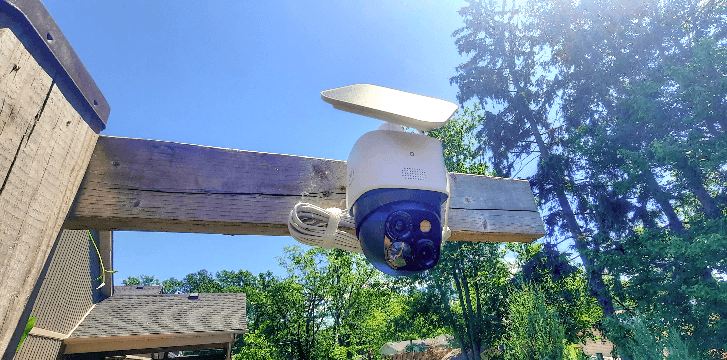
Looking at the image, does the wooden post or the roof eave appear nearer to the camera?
the wooden post

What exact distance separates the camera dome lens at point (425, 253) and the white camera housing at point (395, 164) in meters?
0.12

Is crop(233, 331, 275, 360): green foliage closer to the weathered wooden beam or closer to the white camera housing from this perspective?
the weathered wooden beam

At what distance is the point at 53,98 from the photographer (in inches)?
28.5

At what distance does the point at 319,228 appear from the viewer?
82cm

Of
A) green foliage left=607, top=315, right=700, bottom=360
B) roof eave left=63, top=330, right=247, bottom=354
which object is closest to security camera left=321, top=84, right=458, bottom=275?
green foliage left=607, top=315, right=700, bottom=360

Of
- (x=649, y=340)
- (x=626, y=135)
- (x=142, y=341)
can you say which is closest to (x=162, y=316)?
(x=142, y=341)

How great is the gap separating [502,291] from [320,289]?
23.0 ft

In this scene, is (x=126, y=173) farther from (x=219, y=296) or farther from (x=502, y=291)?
(x=502, y=291)

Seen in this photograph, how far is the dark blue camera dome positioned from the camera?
675mm

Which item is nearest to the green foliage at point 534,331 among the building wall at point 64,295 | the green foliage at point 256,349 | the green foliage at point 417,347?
the green foliage at point 256,349

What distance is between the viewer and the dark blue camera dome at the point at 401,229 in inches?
26.6

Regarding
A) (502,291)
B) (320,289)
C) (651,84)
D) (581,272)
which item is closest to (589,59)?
(651,84)

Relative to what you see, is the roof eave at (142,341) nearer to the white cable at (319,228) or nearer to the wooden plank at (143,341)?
the wooden plank at (143,341)

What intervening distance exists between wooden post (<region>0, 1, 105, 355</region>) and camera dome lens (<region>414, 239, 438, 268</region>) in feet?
2.31
